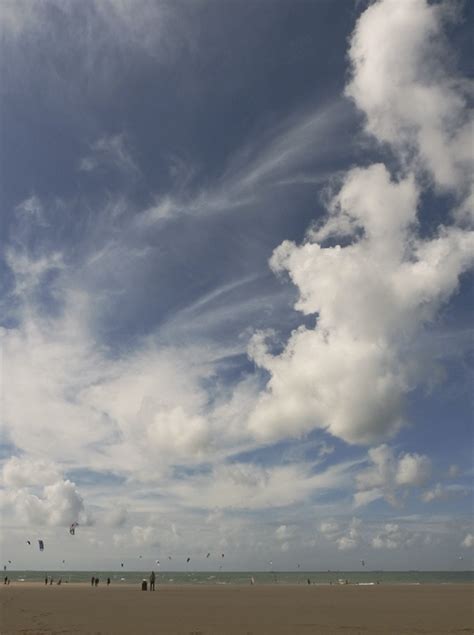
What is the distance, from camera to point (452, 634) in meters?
23.9

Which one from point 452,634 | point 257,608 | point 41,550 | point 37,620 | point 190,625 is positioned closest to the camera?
point 452,634

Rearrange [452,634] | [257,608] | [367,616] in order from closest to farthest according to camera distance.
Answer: [452,634] → [367,616] → [257,608]

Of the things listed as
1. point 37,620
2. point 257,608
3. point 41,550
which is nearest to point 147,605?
point 257,608

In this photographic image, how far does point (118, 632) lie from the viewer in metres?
24.5

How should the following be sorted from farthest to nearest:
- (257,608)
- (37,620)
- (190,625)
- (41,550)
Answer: (41,550)
(257,608)
(37,620)
(190,625)

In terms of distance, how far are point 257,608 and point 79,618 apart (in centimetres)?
1365

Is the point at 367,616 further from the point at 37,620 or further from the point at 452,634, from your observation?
the point at 37,620

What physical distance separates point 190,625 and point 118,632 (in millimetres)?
4332

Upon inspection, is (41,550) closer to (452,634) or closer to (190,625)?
(190,625)

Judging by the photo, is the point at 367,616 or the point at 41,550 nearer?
the point at 367,616

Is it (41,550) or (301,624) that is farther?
(41,550)

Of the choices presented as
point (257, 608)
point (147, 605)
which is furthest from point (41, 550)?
point (257, 608)

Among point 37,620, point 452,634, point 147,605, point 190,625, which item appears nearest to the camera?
point 452,634

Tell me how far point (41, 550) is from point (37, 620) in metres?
59.5
